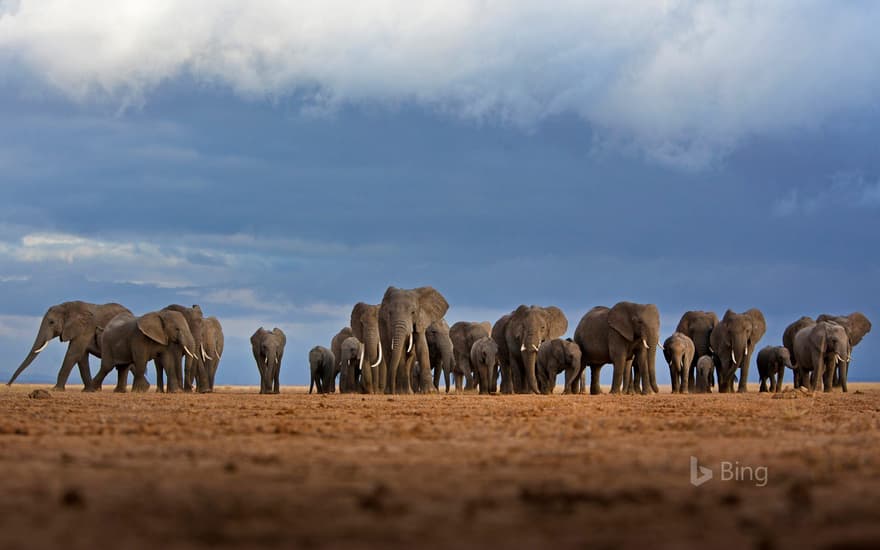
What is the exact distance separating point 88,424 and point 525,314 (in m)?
24.9

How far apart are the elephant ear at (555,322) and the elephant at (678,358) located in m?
3.86

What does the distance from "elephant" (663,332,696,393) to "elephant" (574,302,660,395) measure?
12.4 feet

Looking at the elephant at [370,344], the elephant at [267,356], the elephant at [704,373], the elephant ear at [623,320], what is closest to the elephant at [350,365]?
the elephant at [267,356]

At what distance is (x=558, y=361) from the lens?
3609cm

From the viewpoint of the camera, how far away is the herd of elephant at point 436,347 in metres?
32.8

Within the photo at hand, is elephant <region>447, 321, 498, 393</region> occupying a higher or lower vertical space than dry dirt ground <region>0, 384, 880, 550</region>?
higher

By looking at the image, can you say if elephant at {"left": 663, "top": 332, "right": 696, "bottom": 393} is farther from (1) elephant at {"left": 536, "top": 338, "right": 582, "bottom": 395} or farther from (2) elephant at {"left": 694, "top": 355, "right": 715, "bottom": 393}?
(1) elephant at {"left": 536, "top": 338, "right": 582, "bottom": 395}

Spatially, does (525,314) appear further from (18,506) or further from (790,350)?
(18,506)

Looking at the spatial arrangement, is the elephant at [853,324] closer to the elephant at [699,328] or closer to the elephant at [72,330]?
the elephant at [699,328]

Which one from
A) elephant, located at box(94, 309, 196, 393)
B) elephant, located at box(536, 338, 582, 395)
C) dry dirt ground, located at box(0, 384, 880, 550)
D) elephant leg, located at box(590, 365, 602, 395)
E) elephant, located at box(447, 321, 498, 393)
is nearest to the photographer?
dry dirt ground, located at box(0, 384, 880, 550)

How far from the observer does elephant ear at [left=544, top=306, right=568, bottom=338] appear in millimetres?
40438

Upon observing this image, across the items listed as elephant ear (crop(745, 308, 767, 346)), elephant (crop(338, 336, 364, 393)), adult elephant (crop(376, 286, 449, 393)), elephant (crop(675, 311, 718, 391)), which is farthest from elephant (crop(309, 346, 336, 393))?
elephant ear (crop(745, 308, 767, 346))

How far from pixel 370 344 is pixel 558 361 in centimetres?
624

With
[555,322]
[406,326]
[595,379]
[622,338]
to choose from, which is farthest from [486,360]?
[406,326]
